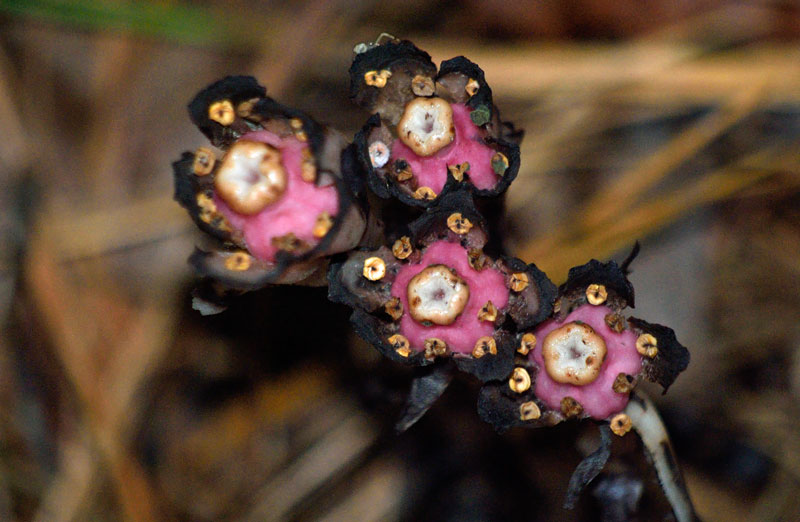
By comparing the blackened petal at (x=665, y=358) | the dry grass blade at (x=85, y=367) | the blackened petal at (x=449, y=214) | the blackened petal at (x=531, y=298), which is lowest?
the dry grass blade at (x=85, y=367)

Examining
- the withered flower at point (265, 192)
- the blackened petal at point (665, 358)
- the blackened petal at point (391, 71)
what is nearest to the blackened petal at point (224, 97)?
the withered flower at point (265, 192)

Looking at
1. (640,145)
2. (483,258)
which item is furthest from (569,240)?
(483,258)

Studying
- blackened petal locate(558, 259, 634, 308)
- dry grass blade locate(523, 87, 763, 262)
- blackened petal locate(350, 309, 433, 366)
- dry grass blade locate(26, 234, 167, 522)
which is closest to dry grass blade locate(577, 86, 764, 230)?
dry grass blade locate(523, 87, 763, 262)

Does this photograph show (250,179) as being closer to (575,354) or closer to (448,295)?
(448,295)

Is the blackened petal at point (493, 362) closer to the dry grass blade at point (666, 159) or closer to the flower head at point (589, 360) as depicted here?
the flower head at point (589, 360)

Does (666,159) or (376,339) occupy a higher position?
(666,159)

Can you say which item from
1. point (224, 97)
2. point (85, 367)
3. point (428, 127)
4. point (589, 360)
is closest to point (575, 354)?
point (589, 360)

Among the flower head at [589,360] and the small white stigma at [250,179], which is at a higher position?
the small white stigma at [250,179]
